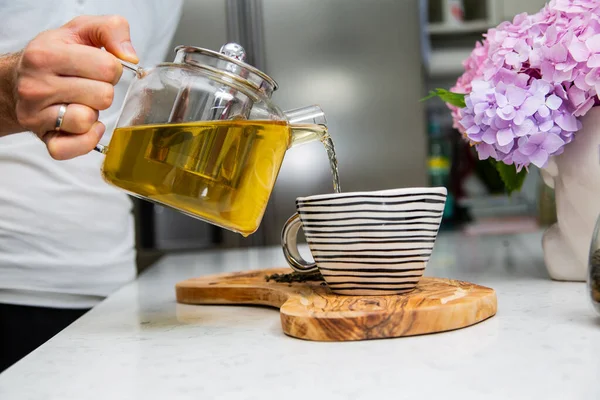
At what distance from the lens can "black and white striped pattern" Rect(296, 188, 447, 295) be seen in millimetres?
629

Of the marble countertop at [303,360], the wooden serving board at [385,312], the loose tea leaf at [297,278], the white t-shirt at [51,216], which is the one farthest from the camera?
the white t-shirt at [51,216]

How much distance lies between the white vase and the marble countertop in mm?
76

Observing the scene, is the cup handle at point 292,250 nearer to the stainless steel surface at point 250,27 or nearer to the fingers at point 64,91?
the fingers at point 64,91

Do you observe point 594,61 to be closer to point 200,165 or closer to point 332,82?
point 200,165

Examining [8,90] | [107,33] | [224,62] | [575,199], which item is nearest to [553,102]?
[575,199]

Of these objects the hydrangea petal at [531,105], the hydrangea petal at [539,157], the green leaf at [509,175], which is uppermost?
the hydrangea petal at [531,105]

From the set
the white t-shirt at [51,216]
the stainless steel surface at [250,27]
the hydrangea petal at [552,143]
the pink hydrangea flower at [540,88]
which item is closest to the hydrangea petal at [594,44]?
the pink hydrangea flower at [540,88]

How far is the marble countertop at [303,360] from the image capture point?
1.44ft

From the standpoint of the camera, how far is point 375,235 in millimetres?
630

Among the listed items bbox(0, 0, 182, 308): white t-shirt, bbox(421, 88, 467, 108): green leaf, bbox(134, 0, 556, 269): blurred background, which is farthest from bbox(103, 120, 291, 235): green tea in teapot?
bbox(134, 0, 556, 269): blurred background

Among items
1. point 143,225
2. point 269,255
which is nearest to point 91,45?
point 269,255

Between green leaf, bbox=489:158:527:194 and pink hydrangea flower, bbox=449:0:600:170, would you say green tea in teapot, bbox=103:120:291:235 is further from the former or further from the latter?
green leaf, bbox=489:158:527:194

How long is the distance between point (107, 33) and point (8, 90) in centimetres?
15

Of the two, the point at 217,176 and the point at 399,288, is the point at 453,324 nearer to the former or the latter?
the point at 399,288
